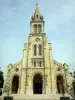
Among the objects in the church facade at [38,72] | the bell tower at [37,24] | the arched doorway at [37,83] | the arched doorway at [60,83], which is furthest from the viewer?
the bell tower at [37,24]

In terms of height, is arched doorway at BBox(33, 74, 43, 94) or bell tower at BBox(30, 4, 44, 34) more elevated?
bell tower at BBox(30, 4, 44, 34)

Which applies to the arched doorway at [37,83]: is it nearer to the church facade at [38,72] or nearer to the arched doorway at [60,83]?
the church facade at [38,72]

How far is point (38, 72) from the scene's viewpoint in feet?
139

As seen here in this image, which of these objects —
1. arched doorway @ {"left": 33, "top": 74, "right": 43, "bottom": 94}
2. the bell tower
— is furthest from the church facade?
the bell tower

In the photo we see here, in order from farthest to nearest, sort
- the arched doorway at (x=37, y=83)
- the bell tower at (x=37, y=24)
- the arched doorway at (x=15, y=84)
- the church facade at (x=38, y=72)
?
1. the bell tower at (x=37, y=24)
2. the arched doorway at (x=15, y=84)
3. the arched doorway at (x=37, y=83)
4. the church facade at (x=38, y=72)

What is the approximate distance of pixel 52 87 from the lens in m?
40.1

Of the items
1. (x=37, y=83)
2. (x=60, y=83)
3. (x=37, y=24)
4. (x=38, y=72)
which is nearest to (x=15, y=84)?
(x=37, y=83)

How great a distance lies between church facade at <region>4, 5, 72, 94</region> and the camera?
40.6 metres

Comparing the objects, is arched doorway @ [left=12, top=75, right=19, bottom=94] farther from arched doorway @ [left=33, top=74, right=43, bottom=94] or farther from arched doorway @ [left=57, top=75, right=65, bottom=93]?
arched doorway @ [left=57, top=75, right=65, bottom=93]

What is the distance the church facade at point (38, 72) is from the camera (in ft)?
133

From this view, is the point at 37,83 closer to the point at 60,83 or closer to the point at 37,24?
the point at 60,83

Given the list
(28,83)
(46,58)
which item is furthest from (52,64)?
(28,83)

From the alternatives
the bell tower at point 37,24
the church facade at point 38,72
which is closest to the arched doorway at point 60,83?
the church facade at point 38,72

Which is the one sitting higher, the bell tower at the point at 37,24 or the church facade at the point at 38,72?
the bell tower at the point at 37,24
